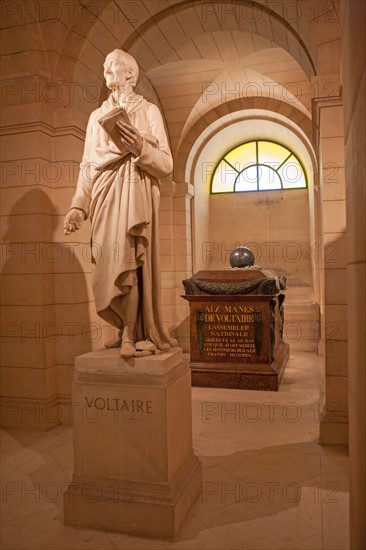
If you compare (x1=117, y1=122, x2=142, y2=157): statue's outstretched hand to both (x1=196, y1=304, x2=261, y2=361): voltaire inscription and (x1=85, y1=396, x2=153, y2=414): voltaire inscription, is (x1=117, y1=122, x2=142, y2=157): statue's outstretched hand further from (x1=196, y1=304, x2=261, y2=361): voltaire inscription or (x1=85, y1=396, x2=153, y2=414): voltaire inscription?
(x1=196, y1=304, x2=261, y2=361): voltaire inscription

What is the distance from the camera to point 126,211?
2850 mm

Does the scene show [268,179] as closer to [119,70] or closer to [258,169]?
[258,169]

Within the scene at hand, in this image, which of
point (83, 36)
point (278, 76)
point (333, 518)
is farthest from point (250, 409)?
point (278, 76)

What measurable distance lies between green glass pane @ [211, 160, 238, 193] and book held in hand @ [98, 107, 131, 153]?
8.71 meters

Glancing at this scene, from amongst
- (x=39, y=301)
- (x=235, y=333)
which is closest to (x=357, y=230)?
(x=39, y=301)

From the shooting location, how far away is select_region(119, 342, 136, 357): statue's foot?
2835 millimetres

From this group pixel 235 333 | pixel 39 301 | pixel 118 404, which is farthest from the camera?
pixel 235 333

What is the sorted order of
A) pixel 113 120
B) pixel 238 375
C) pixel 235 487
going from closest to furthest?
pixel 113 120 < pixel 235 487 < pixel 238 375

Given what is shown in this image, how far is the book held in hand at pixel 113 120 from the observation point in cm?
263

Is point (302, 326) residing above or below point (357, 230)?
below

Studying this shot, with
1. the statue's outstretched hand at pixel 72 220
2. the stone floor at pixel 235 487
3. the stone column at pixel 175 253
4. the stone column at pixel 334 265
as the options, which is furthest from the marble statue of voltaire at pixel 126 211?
the stone column at pixel 175 253

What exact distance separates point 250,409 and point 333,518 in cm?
222

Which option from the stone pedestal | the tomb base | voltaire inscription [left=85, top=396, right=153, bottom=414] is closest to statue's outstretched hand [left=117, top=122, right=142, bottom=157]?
the stone pedestal

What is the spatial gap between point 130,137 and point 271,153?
29.2ft
